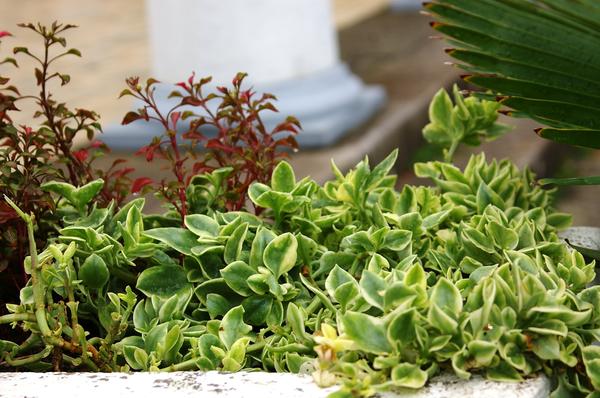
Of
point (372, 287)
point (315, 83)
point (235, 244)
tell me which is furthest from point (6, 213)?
point (315, 83)

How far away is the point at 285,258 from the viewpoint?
1.43 metres

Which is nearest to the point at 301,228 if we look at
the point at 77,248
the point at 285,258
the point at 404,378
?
the point at 285,258

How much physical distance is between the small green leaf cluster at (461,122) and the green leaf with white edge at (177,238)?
0.59 metres

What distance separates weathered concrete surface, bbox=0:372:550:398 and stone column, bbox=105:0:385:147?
295 cm

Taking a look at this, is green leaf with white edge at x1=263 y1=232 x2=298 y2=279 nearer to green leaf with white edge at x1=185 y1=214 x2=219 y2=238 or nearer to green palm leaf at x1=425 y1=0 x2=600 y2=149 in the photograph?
green leaf with white edge at x1=185 y1=214 x2=219 y2=238

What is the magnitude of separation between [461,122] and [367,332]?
30.7 inches

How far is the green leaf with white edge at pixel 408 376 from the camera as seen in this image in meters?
1.15

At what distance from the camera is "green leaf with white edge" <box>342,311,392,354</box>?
3.94 ft

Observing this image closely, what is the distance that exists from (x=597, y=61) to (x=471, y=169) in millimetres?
469

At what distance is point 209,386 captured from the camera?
1214 millimetres

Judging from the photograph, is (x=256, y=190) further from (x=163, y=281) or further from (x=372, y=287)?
(x=372, y=287)

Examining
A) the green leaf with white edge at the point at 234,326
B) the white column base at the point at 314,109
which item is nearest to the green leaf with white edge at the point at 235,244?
the green leaf with white edge at the point at 234,326

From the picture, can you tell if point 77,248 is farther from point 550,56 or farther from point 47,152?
point 550,56

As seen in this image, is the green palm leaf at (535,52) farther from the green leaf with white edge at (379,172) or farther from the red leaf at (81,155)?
the red leaf at (81,155)
